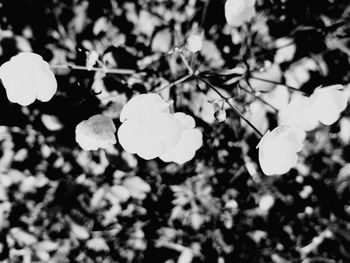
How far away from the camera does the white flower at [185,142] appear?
97 cm

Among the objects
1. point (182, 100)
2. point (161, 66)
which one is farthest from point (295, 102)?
point (161, 66)

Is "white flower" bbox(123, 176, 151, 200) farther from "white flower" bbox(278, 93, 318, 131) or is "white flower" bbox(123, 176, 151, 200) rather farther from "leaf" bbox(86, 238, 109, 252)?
"white flower" bbox(278, 93, 318, 131)

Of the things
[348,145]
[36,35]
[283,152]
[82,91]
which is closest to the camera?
[283,152]

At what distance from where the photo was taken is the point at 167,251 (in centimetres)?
144

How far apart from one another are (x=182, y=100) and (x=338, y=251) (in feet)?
3.29

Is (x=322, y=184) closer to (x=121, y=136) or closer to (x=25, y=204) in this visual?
(x=121, y=136)

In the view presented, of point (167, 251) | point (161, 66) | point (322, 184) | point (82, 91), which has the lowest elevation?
point (167, 251)

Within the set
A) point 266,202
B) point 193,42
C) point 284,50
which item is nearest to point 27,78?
point 193,42

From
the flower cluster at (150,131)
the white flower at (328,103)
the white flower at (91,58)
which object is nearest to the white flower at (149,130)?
the flower cluster at (150,131)

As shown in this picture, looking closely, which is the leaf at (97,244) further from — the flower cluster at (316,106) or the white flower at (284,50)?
the white flower at (284,50)

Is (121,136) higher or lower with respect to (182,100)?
lower

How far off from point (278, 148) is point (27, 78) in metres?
0.72

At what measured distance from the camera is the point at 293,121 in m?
0.96

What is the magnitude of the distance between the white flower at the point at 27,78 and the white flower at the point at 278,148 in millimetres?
578
